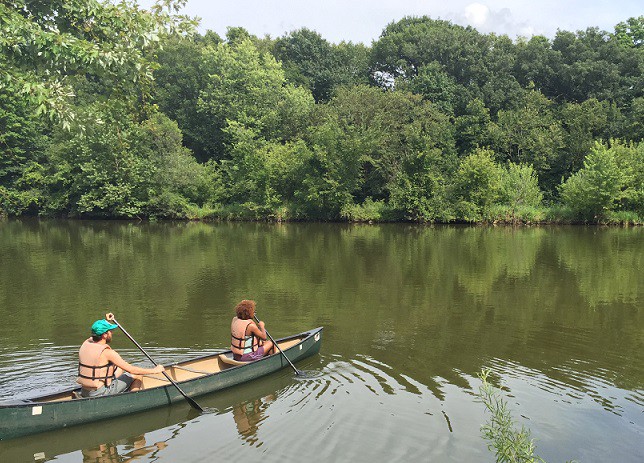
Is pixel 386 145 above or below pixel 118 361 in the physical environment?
above

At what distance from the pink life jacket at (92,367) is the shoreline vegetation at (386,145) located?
3468 cm

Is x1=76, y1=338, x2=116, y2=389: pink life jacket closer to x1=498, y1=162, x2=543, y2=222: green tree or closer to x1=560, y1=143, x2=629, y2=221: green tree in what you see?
x1=560, y1=143, x2=629, y2=221: green tree

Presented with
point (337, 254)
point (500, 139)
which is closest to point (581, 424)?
point (337, 254)

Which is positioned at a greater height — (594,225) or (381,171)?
(381,171)

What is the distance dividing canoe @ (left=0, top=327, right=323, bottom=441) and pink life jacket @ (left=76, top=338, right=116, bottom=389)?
0.30 meters

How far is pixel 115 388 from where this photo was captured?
9055mm

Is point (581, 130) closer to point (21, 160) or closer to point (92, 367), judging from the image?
point (92, 367)

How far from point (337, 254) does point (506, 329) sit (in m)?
14.2

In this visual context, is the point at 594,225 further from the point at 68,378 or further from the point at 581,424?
the point at 68,378

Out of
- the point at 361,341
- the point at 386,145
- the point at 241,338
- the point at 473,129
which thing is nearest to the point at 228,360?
the point at 241,338

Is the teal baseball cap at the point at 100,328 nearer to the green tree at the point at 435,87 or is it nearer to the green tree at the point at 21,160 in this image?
the green tree at the point at 21,160

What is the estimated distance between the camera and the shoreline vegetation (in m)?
44.5

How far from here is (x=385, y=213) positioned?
47.4m

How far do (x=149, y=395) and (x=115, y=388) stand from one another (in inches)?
21.0
